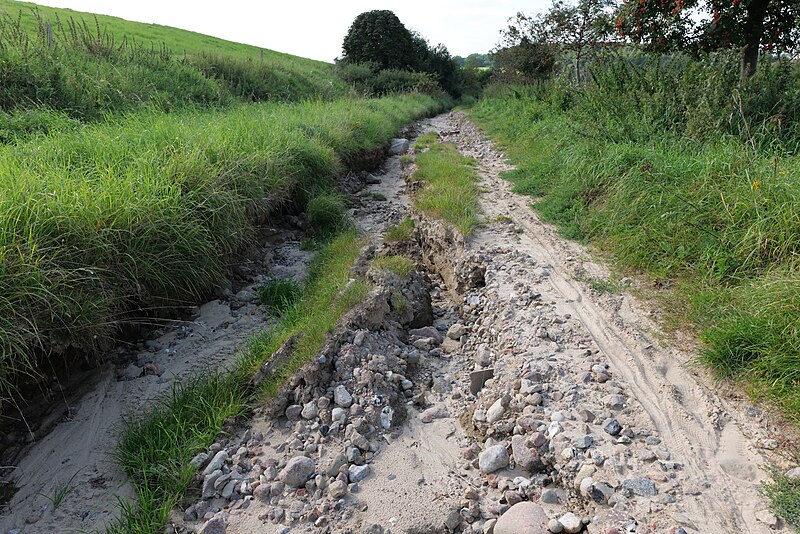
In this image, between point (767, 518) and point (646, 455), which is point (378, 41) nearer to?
point (646, 455)

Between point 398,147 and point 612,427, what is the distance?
35.2 ft

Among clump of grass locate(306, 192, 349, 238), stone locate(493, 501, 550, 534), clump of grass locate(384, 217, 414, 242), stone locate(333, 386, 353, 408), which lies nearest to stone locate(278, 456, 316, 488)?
stone locate(333, 386, 353, 408)

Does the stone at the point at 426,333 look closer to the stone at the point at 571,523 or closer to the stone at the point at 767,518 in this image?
the stone at the point at 571,523

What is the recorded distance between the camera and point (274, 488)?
294 centimetres

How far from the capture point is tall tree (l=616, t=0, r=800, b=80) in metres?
6.79

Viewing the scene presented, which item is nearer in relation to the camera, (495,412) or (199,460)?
(199,460)

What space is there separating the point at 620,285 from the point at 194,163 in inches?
170

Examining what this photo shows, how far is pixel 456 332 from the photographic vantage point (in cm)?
450

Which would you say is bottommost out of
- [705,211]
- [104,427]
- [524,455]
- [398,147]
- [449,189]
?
[104,427]

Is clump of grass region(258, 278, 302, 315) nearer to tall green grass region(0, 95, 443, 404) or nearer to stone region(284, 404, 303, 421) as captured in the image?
tall green grass region(0, 95, 443, 404)

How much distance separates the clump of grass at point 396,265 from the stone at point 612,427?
242 centimetres

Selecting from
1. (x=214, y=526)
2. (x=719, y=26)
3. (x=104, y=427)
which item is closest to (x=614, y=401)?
(x=214, y=526)

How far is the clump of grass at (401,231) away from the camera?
20.6ft

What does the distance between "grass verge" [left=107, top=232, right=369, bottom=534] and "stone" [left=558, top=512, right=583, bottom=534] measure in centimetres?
201
